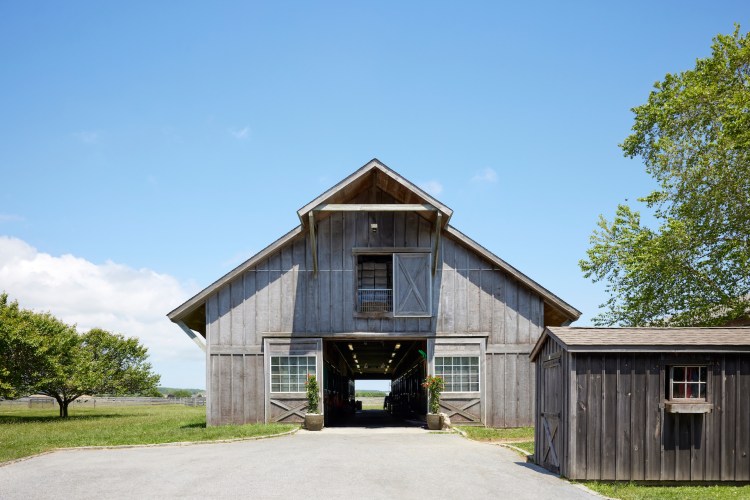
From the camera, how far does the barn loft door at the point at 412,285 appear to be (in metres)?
24.6

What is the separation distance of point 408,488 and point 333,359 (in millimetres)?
18936

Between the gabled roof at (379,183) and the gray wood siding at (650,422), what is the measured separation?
1071 cm

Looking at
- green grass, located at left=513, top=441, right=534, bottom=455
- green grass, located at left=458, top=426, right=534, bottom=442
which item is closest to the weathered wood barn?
green grass, located at left=458, top=426, right=534, bottom=442

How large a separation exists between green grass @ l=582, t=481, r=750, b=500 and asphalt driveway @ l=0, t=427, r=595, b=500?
0.53m

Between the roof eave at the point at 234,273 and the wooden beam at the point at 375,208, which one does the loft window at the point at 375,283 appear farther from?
the roof eave at the point at 234,273

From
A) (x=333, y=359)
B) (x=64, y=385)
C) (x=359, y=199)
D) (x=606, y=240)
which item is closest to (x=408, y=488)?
(x=359, y=199)

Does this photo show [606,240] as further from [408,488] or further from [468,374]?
[408,488]

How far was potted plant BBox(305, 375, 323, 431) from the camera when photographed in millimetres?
23203

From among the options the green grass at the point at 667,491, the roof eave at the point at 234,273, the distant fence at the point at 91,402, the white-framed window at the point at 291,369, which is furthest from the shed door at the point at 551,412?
the distant fence at the point at 91,402

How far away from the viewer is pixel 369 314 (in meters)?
24.7

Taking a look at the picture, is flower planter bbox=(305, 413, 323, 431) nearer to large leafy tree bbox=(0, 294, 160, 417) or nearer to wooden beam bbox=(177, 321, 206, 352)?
wooden beam bbox=(177, 321, 206, 352)

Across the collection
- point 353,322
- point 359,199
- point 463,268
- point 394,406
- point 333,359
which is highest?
point 359,199

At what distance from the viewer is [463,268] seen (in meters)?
24.9

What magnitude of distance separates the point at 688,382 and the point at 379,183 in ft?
45.1
